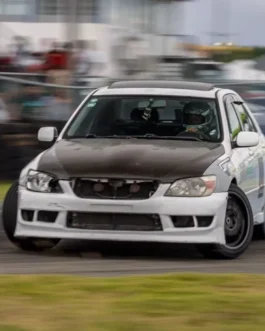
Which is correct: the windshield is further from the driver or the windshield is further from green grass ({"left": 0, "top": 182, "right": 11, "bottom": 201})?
green grass ({"left": 0, "top": 182, "right": 11, "bottom": 201})

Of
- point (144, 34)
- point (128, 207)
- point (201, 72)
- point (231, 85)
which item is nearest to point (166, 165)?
point (128, 207)

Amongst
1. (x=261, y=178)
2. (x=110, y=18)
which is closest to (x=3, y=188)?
(x=261, y=178)

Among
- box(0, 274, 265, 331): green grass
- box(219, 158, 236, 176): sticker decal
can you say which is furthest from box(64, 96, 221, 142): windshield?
box(0, 274, 265, 331): green grass

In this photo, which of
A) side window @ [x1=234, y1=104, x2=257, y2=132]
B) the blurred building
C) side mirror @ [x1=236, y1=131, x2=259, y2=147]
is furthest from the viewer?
the blurred building

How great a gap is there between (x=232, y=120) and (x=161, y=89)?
773 millimetres

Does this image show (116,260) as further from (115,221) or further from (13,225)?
(13,225)

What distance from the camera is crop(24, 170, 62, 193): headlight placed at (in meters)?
10.9

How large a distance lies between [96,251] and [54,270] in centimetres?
148

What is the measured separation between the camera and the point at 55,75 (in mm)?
20250

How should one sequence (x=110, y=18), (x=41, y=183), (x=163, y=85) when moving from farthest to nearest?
(x=110, y=18), (x=163, y=85), (x=41, y=183)

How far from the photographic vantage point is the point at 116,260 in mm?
10844

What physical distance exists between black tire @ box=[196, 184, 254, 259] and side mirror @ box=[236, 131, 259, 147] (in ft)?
1.92

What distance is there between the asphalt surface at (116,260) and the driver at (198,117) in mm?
1118

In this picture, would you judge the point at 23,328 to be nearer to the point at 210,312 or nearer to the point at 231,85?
the point at 210,312
